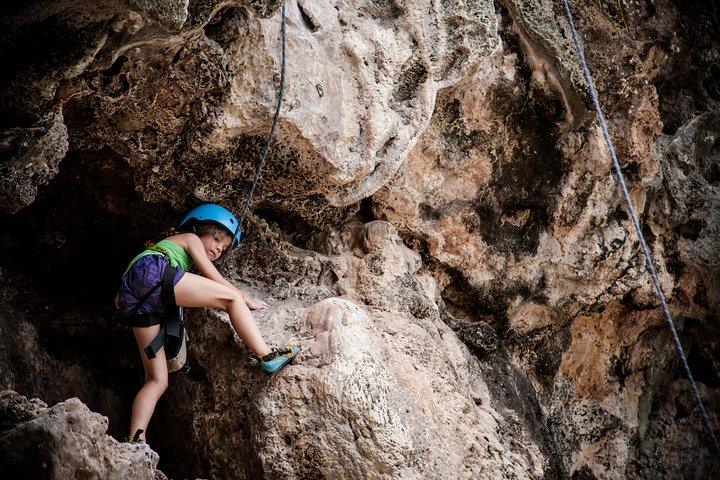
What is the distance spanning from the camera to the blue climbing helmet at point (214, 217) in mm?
4840

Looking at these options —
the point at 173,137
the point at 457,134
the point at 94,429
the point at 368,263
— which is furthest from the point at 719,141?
the point at 94,429

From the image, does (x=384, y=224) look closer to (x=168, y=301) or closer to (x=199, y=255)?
(x=199, y=255)

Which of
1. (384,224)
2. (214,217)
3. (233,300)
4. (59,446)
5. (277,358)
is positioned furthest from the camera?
(384,224)

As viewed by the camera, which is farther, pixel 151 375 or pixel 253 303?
pixel 253 303

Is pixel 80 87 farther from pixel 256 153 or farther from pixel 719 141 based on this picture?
pixel 719 141

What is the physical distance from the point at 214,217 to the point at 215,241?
15 centimetres

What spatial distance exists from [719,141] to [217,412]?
16.5 ft

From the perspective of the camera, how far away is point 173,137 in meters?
4.75

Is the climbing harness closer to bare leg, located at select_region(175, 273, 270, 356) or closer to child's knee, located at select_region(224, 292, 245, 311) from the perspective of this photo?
bare leg, located at select_region(175, 273, 270, 356)

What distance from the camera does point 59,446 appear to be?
3.24 m

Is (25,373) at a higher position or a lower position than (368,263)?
lower

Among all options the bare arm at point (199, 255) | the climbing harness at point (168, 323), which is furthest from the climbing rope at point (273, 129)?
the climbing harness at point (168, 323)

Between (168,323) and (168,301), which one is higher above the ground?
(168,301)

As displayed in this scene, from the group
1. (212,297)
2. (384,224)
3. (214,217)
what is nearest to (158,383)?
(212,297)
